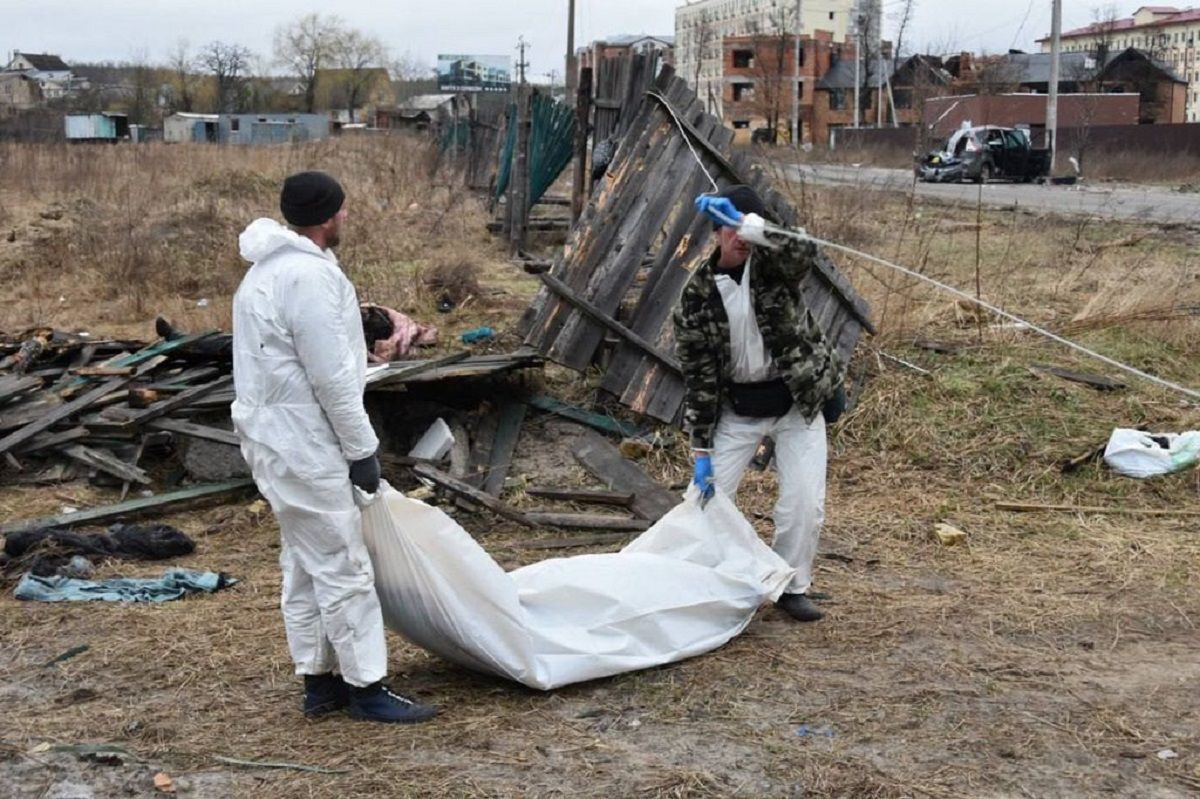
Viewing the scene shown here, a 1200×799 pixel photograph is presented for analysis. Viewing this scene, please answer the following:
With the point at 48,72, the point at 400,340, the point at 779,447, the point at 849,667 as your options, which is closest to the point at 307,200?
the point at 779,447

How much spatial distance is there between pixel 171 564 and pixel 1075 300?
7.29 meters

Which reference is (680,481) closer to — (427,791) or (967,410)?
(967,410)

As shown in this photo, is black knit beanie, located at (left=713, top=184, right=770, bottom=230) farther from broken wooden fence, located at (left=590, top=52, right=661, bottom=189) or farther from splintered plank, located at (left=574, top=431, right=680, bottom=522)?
broken wooden fence, located at (left=590, top=52, right=661, bottom=189)

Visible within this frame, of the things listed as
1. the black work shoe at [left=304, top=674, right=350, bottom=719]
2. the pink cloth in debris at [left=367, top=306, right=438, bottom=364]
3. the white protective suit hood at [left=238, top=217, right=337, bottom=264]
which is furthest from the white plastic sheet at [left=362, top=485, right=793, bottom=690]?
the pink cloth in debris at [left=367, top=306, right=438, bottom=364]

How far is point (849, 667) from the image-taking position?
424 centimetres

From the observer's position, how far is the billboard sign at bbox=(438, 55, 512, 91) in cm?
10025

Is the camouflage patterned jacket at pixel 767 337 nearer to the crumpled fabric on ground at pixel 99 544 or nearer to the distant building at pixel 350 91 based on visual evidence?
the crumpled fabric on ground at pixel 99 544

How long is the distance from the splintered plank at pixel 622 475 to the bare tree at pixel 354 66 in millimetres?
88929

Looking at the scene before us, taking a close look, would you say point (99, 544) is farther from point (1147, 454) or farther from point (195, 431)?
point (1147, 454)

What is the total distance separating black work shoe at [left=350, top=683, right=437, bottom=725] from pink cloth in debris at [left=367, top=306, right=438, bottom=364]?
13.5 feet

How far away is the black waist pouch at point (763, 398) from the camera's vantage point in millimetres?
4531

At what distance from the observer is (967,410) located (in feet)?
23.8

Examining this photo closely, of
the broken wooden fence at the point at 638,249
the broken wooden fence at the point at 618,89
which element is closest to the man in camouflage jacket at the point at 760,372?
the broken wooden fence at the point at 638,249

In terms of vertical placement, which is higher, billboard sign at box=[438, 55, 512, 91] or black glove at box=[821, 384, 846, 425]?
billboard sign at box=[438, 55, 512, 91]
